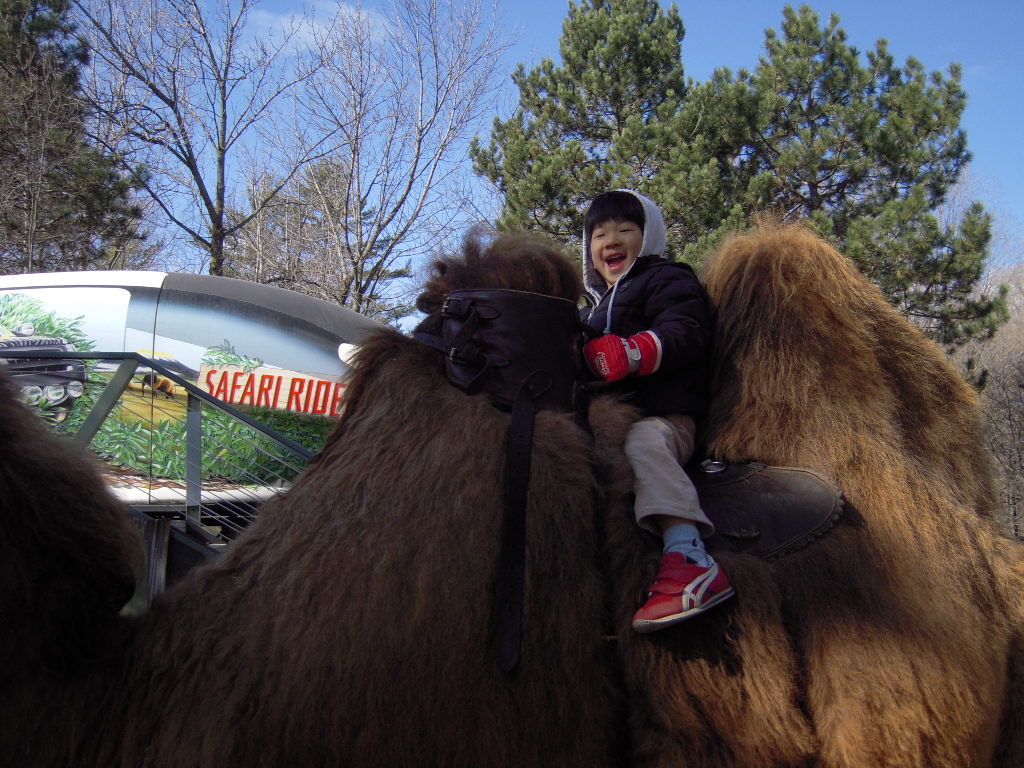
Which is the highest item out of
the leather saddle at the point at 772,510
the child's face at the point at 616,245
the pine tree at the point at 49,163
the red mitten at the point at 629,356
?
the pine tree at the point at 49,163

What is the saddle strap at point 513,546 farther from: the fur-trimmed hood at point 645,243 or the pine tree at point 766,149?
the pine tree at point 766,149

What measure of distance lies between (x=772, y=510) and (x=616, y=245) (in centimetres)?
115

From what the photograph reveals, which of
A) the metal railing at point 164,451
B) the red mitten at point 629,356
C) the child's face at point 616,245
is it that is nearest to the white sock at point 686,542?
the red mitten at point 629,356

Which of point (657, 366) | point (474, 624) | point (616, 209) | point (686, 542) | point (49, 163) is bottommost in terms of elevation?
point (474, 624)

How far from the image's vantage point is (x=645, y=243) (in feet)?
8.55

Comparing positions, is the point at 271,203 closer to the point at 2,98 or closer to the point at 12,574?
the point at 2,98

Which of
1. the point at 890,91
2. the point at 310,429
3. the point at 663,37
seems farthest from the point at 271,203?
the point at 890,91

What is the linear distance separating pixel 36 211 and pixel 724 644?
49.9ft

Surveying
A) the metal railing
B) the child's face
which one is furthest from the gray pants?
the metal railing

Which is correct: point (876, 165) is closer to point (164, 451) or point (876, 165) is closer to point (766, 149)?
point (766, 149)

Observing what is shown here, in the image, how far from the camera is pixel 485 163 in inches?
579

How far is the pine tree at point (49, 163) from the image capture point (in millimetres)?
12812

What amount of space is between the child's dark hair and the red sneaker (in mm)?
1348

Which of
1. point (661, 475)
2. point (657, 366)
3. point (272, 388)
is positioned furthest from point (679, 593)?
point (272, 388)
